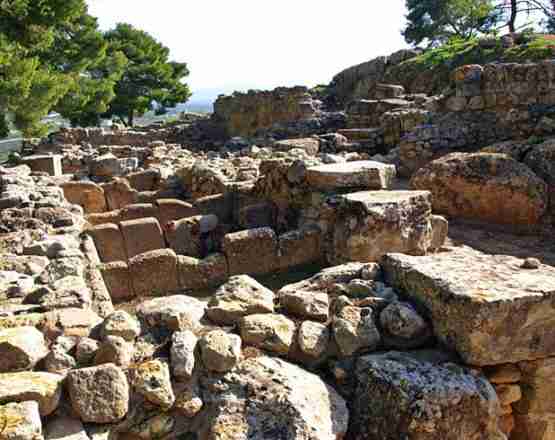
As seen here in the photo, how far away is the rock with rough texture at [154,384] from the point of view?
2.31 metres

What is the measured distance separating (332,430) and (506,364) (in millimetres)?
1073

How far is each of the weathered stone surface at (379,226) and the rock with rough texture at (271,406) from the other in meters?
2.66

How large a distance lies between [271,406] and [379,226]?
9.86 ft

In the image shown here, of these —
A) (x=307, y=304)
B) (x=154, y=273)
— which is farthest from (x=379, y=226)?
(x=154, y=273)

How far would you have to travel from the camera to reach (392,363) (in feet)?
8.41

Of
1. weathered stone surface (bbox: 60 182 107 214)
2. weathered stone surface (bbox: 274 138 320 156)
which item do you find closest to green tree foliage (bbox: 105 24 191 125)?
weathered stone surface (bbox: 274 138 320 156)

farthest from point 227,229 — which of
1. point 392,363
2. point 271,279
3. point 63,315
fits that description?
point 392,363

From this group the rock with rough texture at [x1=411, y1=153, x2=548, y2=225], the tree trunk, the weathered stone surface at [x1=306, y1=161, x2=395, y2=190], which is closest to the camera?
the weathered stone surface at [x1=306, y1=161, x2=395, y2=190]

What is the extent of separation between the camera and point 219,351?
8.20 ft

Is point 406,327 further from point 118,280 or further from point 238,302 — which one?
point 118,280

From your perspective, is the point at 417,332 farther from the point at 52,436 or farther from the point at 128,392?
the point at 52,436

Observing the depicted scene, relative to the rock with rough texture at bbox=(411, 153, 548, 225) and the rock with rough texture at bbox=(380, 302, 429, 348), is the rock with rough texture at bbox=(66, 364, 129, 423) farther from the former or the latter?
the rock with rough texture at bbox=(411, 153, 548, 225)

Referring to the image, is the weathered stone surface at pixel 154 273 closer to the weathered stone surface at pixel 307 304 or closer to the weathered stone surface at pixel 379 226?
the weathered stone surface at pixel 379 226

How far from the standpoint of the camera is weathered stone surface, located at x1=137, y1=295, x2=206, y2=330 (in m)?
2.73
